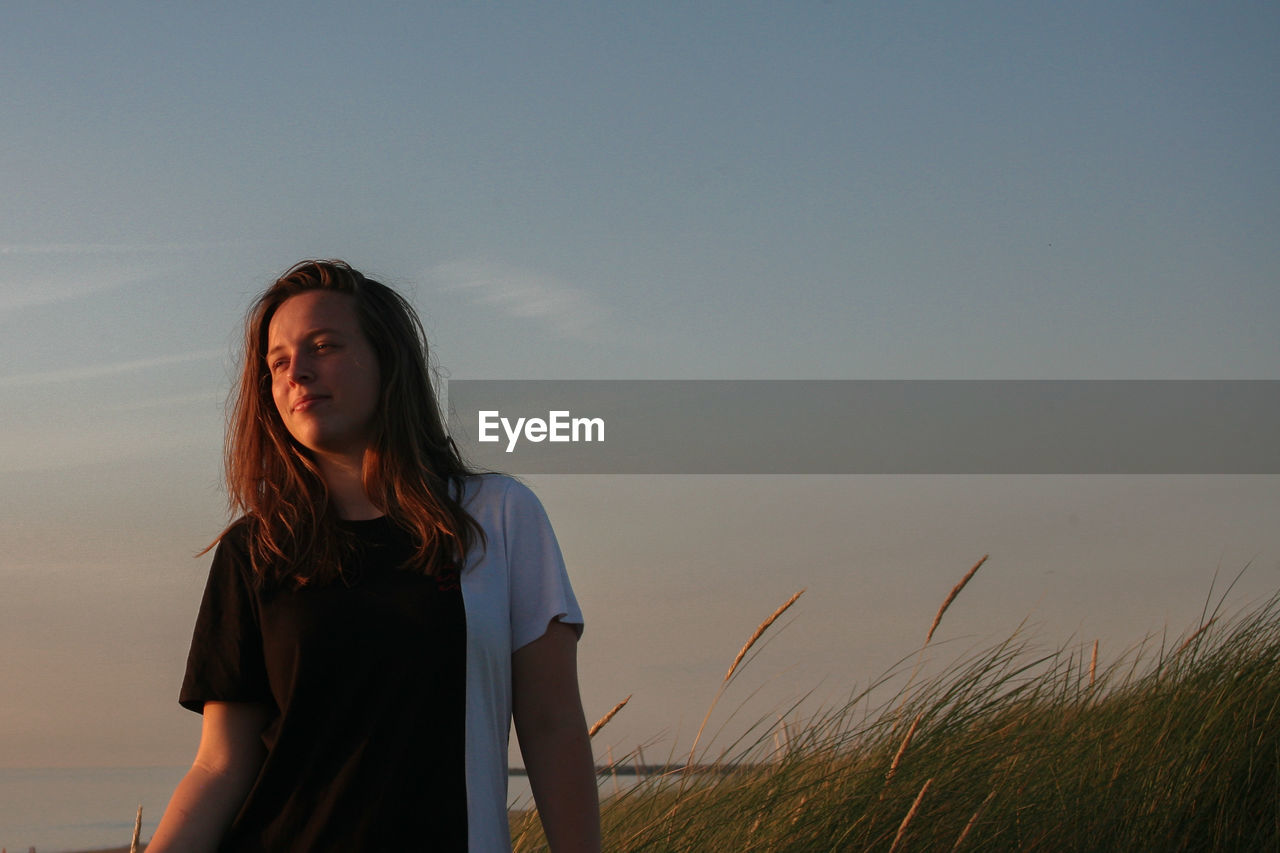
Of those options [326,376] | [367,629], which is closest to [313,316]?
[326,376]

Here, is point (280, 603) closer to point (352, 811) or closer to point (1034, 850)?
point (352, 811)

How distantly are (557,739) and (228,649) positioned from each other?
1.83 feet

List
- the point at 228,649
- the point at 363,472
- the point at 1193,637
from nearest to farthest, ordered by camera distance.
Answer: the point at 228,649 < the point at 363,472 < the point at 1193,637

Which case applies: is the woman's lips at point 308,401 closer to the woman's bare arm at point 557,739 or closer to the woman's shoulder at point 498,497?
the woman's shoulder at point 498,497

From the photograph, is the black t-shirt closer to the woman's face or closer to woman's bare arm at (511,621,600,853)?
woman's bare arm at (511,621,600,853)

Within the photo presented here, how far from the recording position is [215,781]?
6.37ft

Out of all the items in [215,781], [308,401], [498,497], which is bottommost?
[215,781]

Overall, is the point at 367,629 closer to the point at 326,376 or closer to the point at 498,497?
the point at 498,497

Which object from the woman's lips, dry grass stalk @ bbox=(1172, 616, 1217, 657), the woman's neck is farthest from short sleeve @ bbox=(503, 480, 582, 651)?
dry grass stalk @ bbox=(1172, 616, 1217, 657)

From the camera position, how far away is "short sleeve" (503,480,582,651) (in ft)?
6.43

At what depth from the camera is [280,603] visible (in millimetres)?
1952

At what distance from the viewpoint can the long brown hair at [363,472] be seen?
1970 mm

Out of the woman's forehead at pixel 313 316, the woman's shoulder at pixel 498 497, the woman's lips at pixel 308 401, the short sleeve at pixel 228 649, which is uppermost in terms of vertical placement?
the woman's forehead at pixel 313 316

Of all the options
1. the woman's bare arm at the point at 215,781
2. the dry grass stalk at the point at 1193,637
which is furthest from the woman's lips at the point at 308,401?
the dry grass stalk at the point at 1193,637
